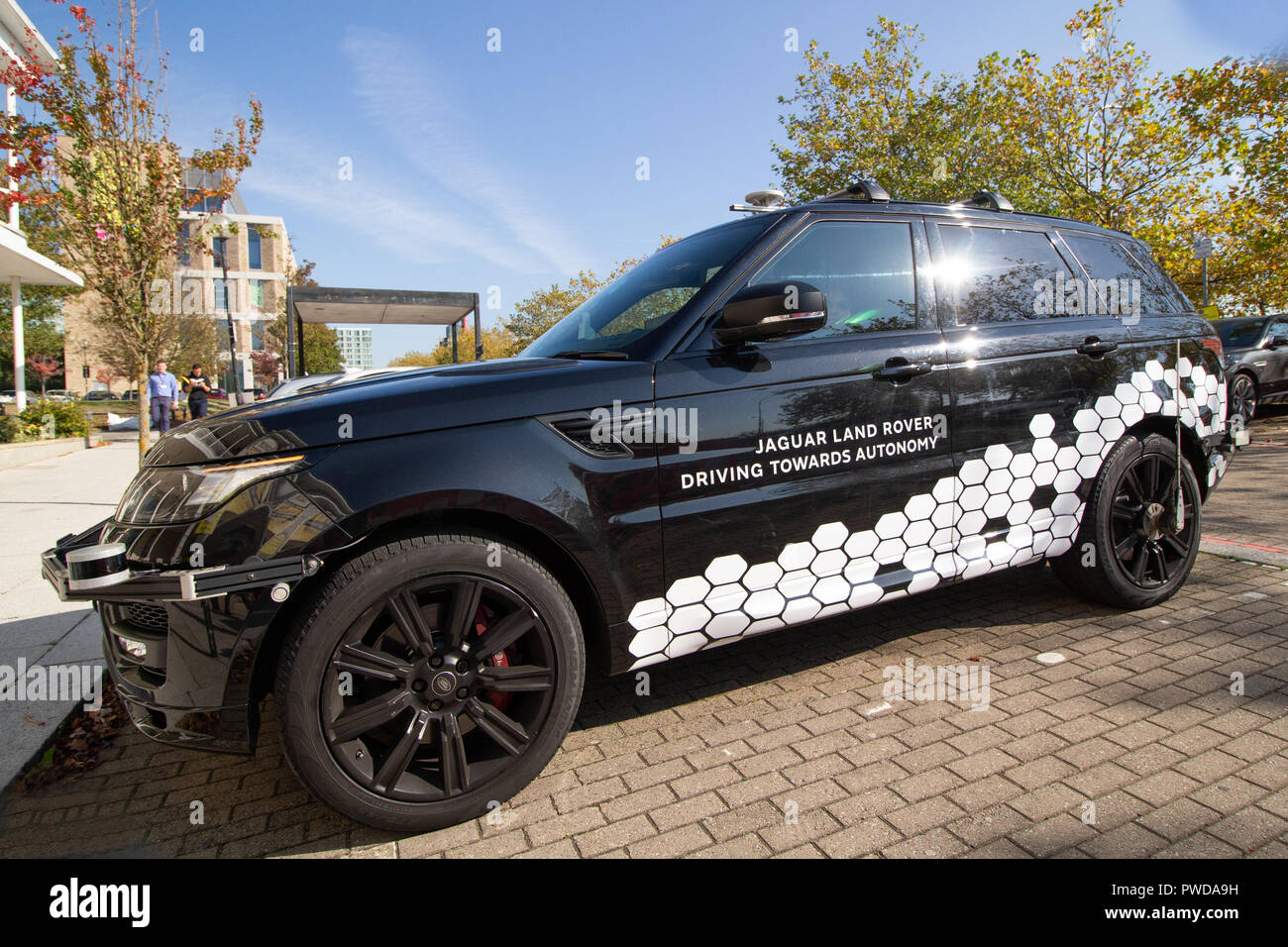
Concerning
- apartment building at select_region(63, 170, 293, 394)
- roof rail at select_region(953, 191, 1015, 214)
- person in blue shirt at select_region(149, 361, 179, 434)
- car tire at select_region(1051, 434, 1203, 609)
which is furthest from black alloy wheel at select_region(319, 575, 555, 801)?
apartment building at select_region(63, 170, 293, 394)

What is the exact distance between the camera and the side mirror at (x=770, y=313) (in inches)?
98.3

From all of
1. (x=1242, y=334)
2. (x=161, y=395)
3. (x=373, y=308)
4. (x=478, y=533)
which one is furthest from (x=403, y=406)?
(x=161, y=395)

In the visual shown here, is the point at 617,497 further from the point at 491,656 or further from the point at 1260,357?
the point at 1260,357

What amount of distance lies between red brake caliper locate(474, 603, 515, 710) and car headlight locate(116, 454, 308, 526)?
709 mm

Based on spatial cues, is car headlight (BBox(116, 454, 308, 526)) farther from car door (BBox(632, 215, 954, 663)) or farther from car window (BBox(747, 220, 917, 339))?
car window (BBox(747, 220, 917, 339))

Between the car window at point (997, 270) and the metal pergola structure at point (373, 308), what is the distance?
849cm

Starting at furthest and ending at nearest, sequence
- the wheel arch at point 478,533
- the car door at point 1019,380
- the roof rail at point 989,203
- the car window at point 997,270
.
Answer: the roof rail at point 989,203
the car window at point 997,270
the car door at point 1019,380
the wheel arch at point 478,533

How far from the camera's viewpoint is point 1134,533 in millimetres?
3771

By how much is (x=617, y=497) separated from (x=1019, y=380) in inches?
81.3

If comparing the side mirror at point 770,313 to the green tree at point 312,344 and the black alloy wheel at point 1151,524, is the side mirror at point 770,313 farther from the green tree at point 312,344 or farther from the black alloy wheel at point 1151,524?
the green tree at point 312,344

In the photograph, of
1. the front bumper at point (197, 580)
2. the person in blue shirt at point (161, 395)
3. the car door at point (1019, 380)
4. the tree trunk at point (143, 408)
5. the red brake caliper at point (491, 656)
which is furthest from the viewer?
the person in blue shirt at point (161, 395)

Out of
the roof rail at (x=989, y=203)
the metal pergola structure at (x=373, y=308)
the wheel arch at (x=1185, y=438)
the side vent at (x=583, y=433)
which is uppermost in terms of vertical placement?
the metal pergola structure at (x=373, y=308)

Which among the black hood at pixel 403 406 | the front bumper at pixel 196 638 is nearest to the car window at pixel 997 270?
the black hood at pixel 403 406

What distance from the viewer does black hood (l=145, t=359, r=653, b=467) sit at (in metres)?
2.12
